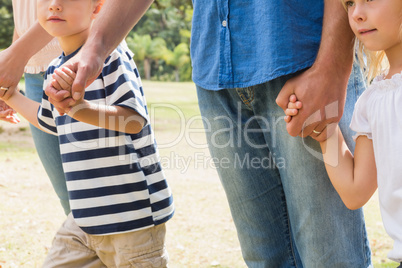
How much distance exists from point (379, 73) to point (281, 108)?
0.35 metres

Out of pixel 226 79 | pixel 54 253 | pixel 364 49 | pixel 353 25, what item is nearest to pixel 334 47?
pixel 353 25

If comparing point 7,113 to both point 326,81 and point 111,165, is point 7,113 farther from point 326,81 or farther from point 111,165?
point 326,81

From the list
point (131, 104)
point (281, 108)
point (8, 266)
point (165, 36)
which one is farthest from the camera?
point (165, 36)

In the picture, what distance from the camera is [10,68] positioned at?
7.17 ft

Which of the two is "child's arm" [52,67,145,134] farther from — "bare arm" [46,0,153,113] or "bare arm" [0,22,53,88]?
"bare arm" [0,22,53,88]

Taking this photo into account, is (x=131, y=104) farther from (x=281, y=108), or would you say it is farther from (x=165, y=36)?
(x=165, y=36)

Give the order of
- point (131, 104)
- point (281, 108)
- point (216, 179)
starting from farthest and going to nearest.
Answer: point (216, 179)
point (131, 104)
point (281, 108)

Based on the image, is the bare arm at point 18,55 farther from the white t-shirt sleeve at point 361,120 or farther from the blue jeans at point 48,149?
the white t-shirt sleeve at point 361,120

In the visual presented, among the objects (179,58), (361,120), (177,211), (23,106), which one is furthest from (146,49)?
(361,120)

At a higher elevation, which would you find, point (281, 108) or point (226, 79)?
point (226, 79)

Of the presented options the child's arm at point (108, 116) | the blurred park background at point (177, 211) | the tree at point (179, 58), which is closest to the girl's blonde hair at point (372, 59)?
the child's arm at point (108, 116)

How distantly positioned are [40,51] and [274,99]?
1500 mm

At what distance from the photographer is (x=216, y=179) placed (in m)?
6.25

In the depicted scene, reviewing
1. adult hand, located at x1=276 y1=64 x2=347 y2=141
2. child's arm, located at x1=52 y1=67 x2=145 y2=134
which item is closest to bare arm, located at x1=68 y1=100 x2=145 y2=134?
child's arm, located at x1=52 y1=67 x2=145 y2=134
